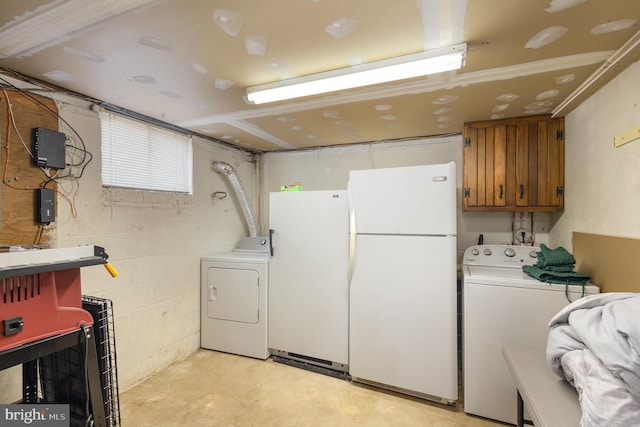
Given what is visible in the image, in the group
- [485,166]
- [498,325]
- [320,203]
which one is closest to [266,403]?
[320,203]

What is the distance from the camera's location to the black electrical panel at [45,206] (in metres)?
1.81

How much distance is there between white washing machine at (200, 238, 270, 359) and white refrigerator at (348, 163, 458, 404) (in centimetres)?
94

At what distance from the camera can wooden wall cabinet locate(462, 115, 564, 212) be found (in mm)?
2389

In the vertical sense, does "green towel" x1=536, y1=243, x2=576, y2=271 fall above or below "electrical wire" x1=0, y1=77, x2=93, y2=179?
below

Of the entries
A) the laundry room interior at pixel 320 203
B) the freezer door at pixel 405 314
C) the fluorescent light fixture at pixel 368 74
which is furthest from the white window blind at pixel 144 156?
the freezer door at pixel 405 314

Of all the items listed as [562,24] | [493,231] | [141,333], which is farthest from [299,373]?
[562,24]

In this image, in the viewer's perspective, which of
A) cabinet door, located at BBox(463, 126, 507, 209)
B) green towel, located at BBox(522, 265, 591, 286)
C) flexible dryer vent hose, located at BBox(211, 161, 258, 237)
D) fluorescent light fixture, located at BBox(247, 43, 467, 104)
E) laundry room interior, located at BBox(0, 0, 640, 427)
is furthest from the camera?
flexible dryer vent hose, located at BBox(211, 161, 258, 237)

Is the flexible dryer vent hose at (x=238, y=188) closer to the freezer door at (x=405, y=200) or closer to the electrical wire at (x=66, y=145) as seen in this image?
the electrical wire at (x=66, y=145)

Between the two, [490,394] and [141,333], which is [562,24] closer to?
[490,394]

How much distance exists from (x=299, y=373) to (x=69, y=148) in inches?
100

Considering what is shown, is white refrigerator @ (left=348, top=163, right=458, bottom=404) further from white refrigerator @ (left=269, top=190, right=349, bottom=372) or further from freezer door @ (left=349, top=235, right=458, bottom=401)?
white refrigerator @ (left=269, top=190, right=349, bottom=372)

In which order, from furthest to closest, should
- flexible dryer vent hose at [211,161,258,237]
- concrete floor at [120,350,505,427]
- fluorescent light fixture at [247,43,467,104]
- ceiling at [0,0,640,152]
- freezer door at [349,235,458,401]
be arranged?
flexible dryer vent hose at [211,161,258,237] < freezer door at [349,235,458,401] < concrete floor at [120,350,505,427] < fluorescent light fixture at [247,43,467,104] < ceiling at [0,0,640,152]

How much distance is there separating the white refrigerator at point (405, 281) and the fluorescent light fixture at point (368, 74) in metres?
0.80

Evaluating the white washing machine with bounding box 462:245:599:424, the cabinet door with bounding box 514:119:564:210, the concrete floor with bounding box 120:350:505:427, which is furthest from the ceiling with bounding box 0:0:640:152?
the concrete floor with bounding box 120:350:505:427
